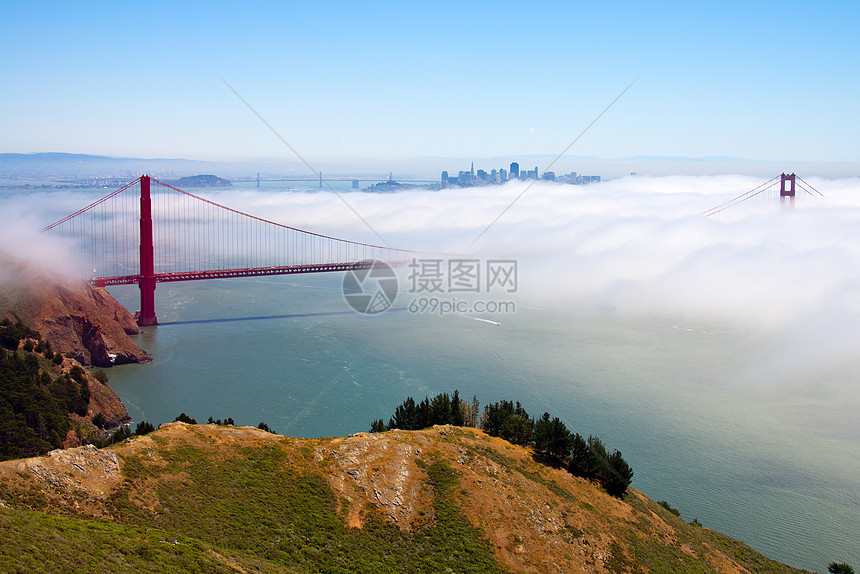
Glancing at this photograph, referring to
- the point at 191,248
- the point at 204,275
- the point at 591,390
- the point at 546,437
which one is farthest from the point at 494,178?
the point at 546,437

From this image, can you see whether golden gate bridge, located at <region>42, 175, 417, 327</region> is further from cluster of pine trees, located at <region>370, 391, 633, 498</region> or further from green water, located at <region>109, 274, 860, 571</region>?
cluster of pine trees, located at <region>370, 391, 633, 498</region>

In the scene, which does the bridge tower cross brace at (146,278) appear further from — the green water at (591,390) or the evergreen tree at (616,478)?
the evergreen tree at (616,478)

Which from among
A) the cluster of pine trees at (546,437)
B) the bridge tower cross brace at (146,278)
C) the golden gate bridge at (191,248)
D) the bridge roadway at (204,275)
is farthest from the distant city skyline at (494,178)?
the cluster of pine trees at (546,437)

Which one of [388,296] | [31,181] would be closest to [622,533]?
[388,296]

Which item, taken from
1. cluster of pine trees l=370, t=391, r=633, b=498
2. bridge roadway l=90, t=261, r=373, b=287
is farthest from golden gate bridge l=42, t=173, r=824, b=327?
cluster of pine trees l=370, t=391, r=633, b=498

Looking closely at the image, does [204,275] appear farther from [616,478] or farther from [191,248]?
[191,248]

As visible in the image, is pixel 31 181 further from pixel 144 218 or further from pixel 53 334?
pixel 53 334
